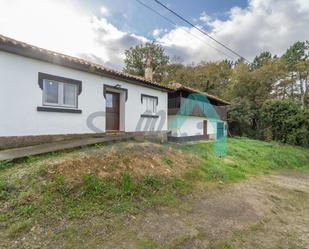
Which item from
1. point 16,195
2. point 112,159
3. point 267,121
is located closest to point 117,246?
point 16,195

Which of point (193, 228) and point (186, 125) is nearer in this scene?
point (193, 228)

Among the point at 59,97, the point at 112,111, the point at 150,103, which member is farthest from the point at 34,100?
the point at 150,103

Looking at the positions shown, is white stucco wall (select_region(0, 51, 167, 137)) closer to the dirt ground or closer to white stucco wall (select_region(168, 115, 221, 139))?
the dirt ground

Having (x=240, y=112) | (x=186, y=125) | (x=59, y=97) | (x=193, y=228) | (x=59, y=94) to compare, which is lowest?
(x=193, y=228)

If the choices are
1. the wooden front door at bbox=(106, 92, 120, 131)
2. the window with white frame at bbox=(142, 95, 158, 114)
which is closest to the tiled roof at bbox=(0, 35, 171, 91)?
the wooden front door at bbox=(106, 92, 120, 131)

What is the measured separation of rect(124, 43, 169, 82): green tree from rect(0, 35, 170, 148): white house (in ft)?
68.8

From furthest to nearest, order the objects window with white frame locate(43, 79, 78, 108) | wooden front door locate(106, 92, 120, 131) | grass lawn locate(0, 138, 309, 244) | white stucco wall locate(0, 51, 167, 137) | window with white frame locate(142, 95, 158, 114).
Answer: window with white frame locate(142, 95, 158, 114) → wooden front door locate(106, 92, 120, 131) → window with white frame locate(43, 79, 78, 108) → white stucco wall locate(0, 51, 167, 137) → grass lawn locate(0, 138, 309, 244)

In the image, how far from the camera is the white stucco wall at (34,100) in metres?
6.36

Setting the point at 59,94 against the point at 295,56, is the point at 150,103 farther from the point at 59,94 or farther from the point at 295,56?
the point at 295,56

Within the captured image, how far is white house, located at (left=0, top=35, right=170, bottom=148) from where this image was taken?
21.1 feet

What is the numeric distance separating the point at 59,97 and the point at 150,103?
534 centimetres

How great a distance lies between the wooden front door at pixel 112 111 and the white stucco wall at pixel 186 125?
197 inches

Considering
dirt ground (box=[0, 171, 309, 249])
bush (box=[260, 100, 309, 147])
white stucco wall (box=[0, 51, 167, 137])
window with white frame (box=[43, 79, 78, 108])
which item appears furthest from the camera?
bush (box=[260, 100, 309, 147])

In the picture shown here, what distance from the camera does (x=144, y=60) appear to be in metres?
31.2
